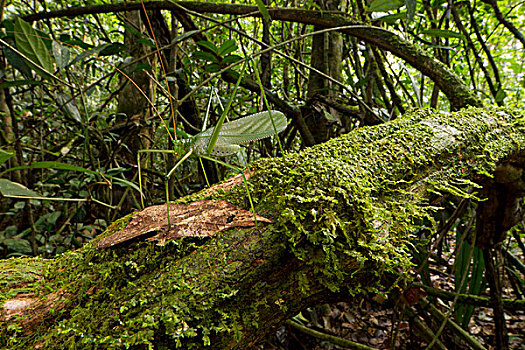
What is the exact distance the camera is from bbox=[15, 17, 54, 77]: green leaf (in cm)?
73

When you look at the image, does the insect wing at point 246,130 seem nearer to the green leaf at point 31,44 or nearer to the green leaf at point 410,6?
the green leaf at point 31,44

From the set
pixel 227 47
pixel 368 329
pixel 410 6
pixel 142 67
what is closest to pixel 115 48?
pixel 142 67

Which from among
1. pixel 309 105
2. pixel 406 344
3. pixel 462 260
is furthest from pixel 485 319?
pixel 309 105

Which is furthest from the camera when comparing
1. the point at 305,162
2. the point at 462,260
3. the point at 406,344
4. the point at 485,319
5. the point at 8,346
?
the point at 485,319

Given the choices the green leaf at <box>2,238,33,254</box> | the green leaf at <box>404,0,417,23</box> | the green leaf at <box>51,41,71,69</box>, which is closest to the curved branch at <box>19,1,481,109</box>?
the green leaf at <box>404,0,417,23</box>

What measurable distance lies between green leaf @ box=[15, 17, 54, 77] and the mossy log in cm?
50

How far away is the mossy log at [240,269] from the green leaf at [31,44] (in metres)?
0.50

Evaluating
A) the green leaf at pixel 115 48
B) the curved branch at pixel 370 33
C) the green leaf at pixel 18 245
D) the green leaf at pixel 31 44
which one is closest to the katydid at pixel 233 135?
the green leaf at pixel 31 44

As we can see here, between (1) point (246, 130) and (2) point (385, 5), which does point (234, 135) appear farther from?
(2) point (385, 5)

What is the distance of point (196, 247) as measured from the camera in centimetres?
49

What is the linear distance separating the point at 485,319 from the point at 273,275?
196 cm

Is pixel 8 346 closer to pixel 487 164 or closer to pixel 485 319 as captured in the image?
pixel 487 164

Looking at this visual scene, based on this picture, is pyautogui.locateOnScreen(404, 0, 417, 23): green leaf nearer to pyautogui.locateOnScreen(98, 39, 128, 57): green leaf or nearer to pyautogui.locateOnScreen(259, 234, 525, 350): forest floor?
pyautogui.locateOnScreen(98, 39, 128, 57): green leaf

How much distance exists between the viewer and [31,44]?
73 cm
